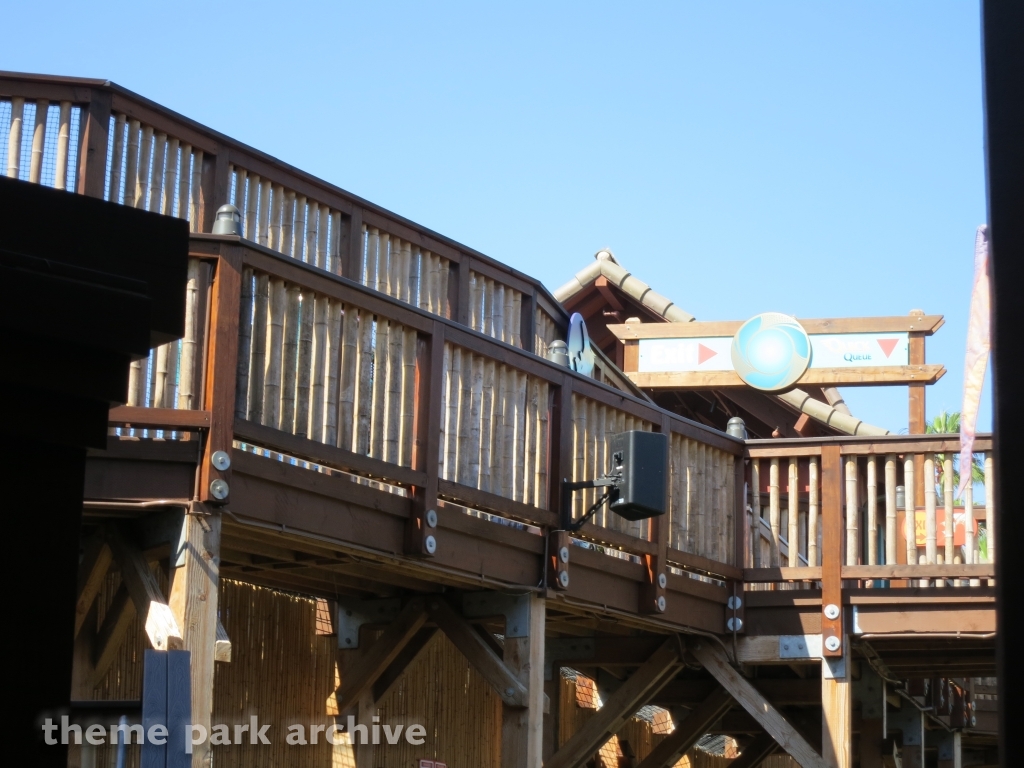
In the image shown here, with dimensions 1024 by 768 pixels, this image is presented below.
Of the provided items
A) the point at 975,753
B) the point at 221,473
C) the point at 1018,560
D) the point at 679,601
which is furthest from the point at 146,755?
the point at 975,753

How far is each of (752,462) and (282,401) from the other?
183 inches

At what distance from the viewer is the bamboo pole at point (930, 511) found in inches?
391

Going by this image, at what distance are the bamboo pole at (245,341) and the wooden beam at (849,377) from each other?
8693mm

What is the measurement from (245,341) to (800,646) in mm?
5049

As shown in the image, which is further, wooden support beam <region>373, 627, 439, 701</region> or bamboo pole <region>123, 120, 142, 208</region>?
wooden support beam <region>373, 627, 439, 701</region>

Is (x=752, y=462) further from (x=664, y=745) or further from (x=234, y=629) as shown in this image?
(x=234, y=629)

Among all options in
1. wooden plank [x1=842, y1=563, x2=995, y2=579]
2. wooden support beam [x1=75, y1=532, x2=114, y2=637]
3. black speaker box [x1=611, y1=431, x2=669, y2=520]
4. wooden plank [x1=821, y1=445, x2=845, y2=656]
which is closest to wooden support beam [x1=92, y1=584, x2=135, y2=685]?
wooden support beam [x1=75, y1=532, x2=114, y2=637]

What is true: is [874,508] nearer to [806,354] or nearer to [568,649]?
[568,649]

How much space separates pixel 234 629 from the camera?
31.5 ft

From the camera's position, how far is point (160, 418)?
6.83 m

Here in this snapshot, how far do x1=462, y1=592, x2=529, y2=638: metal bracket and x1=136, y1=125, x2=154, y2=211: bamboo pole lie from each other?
10.2 feet

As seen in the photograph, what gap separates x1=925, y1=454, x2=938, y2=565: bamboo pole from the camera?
9938 mm

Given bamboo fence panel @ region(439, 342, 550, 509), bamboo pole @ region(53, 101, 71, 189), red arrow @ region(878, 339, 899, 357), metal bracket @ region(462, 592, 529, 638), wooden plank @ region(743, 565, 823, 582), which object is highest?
red arrow @ region(878, 339, 899, 357)

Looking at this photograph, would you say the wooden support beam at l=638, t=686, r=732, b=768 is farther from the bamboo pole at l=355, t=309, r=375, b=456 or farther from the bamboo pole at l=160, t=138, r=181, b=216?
the bamboo pole at l=160, t=138, r=181, b=216
